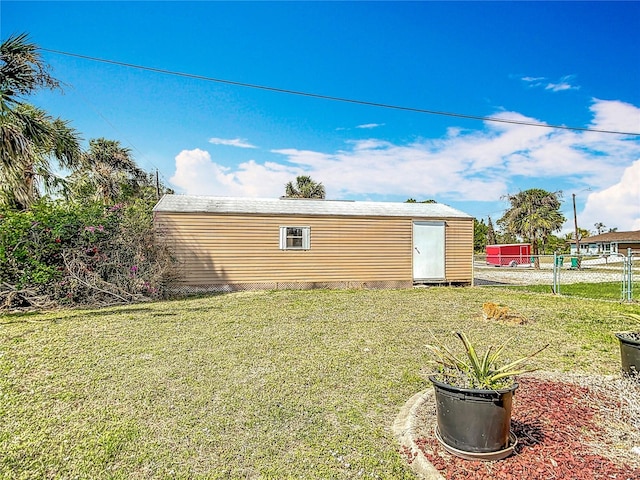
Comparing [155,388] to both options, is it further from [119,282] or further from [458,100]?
[458,100]

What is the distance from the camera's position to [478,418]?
2.07 meters

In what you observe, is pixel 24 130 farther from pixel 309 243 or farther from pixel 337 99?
pixel 337 99

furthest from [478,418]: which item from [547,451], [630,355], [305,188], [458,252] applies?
[305,188]

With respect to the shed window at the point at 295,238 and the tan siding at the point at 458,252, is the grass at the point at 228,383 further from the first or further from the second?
the tan siding at the point at 458,252

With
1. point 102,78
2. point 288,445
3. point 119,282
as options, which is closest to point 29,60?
point 102,78

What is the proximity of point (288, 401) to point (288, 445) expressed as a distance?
0.69 metres

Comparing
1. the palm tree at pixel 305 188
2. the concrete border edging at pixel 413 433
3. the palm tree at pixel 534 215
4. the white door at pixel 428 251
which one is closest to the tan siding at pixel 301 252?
the white door at pixel 428 251

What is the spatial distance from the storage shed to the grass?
3.49 m

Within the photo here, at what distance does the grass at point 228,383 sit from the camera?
2.23 metres

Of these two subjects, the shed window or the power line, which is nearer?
the power line

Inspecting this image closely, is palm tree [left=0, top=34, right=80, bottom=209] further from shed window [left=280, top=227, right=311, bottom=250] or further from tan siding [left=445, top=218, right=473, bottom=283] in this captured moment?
tan siding [left=445, top=218, right=473, bottom=283]

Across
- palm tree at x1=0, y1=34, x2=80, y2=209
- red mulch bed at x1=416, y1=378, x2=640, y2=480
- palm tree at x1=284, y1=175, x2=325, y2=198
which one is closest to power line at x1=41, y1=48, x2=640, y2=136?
palm tree at x1=0, y1=34, x2=80, y2=209

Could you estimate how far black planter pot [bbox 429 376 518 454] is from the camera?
2.06 metres

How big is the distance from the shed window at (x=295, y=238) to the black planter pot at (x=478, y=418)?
9.21 metres
